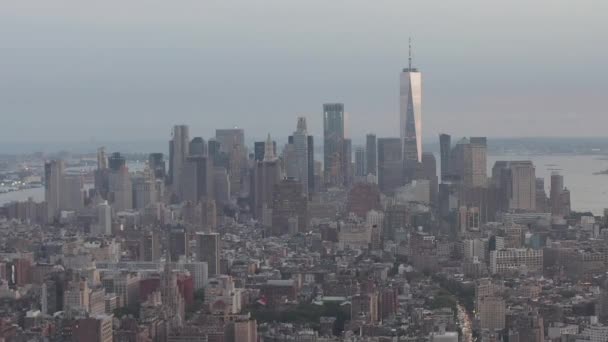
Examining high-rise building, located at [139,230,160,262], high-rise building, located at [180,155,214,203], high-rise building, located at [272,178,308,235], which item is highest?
high-rise building, located at [180,155,214,203]

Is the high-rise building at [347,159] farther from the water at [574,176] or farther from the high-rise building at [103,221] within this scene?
the high-rise building at [103,221]

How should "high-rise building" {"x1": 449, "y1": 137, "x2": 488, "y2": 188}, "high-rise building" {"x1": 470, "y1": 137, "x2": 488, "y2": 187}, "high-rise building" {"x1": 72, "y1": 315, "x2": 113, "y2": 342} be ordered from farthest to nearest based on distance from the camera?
"high-rise building" {"x1": 449, "y1": 137, "x2": 488, "y2": 188}
"high-rise building" {"x1": 470, "y1": 137, "x2": 488, "y2": 187}
"high-rise building" {"x1": 72, "y1": 315, "x2": 113, "y2": 342}

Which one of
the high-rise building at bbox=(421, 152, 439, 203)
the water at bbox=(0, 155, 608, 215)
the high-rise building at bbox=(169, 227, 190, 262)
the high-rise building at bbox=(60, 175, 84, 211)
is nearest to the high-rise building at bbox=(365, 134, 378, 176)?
the high-rise building at bbox=(421, 152, 439, 203)

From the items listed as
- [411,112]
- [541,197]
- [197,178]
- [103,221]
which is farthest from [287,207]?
[411,112]

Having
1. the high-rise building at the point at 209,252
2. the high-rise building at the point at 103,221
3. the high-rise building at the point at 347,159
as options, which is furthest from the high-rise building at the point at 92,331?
the high-rise building at the point at 347,159

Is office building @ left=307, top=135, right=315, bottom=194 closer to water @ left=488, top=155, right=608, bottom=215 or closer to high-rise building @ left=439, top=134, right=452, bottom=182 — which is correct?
high-rise building @ left=439, top=134, right=452, bottom=182
